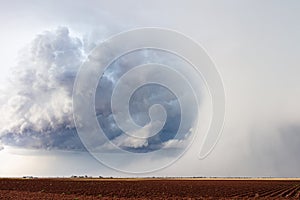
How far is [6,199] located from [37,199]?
250 centimetres

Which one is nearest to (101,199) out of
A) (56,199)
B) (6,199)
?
(56,199)

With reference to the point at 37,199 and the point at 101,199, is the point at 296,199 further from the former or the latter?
the point at 37,199

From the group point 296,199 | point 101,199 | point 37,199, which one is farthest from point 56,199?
point 296,199

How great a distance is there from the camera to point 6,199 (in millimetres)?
29641

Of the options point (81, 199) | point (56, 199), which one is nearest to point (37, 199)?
point (56, 199)

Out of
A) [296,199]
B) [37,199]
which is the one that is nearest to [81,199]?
[37,199]

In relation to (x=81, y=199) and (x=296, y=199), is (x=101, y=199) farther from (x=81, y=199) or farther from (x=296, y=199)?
(x=296, y=199)

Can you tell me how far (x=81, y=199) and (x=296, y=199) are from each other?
59.9ft

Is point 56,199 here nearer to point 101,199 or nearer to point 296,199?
point 101,199

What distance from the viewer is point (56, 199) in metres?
29.0

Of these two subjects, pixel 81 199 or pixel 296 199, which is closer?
pixel 81 199

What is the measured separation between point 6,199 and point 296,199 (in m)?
23.6

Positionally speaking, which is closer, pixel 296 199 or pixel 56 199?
pixel 56 199

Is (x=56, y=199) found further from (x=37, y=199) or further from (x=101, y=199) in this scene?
(x=101, y=199)
